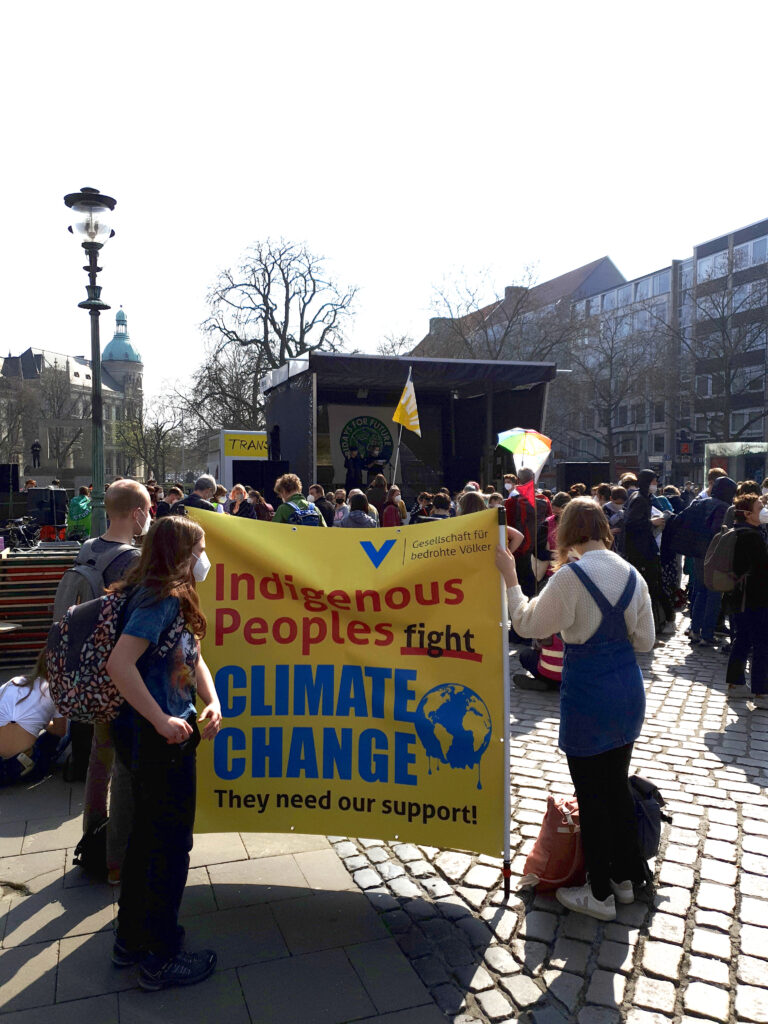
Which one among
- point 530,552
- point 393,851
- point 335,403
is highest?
point 335,403

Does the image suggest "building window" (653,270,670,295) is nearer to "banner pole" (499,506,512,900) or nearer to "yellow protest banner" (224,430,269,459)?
"yellow protest banner" (224,430,269,459)

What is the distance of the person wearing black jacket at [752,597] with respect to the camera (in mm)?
6445

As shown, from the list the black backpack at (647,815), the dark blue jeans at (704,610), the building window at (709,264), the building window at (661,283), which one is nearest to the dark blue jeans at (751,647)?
the dark blue jeans at (704,610)

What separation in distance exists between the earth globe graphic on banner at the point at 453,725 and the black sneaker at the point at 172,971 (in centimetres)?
111

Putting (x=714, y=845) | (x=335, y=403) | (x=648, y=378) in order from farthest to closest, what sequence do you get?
1. (x=648, y=378)
2. (x=335, y=403)
3. (x=714, y=845)

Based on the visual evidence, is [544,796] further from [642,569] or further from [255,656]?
[642,569]

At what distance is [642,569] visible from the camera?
29.0ft

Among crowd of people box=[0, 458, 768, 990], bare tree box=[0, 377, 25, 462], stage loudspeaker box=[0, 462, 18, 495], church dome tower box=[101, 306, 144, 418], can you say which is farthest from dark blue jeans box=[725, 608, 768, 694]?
church dome tower box=[101, 306, 144, 418]

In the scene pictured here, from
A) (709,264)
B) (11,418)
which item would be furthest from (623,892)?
(11,418)

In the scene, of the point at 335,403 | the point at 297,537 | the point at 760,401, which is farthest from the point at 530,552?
the point at 760,401

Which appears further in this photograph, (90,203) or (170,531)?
(90,203)

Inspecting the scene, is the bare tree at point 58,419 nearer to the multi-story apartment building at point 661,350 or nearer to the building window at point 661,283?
the multi-story apartment building at point 661,350

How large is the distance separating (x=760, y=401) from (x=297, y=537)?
55.5 meters

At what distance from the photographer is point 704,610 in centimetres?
875
